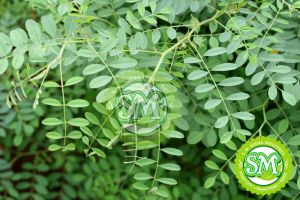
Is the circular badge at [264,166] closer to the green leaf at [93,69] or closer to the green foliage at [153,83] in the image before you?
the green foliage at [153,83]

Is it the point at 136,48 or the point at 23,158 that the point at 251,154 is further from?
the point at 23,158

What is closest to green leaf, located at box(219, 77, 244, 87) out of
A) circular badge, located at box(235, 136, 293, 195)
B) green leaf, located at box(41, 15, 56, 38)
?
circular badge, located at box(235, 136, 293, 195)

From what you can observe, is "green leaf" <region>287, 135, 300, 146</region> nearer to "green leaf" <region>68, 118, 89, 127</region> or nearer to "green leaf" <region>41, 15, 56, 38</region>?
"green leaf" <region>68, 118, 89, 127</region>

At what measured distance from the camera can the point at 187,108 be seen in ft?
4.59

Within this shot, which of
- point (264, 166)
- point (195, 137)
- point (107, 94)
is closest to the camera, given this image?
point (107, 94)

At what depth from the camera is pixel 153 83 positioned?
103cm

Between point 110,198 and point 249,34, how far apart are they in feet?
2.69

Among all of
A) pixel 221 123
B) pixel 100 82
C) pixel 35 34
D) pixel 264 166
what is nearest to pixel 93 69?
pixel 100 82

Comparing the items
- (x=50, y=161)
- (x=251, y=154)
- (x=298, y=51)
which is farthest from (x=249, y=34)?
(x=50, y=161)

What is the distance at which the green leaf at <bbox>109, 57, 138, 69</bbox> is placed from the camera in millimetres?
1029

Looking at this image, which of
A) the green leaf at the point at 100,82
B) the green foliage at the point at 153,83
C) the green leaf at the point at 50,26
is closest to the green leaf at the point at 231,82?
the green foliage at the point at 153,83

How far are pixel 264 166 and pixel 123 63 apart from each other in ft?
1.32

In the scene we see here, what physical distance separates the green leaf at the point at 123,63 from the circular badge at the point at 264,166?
345 millimetres

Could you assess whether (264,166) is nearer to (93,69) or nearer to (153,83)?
(153,83)
